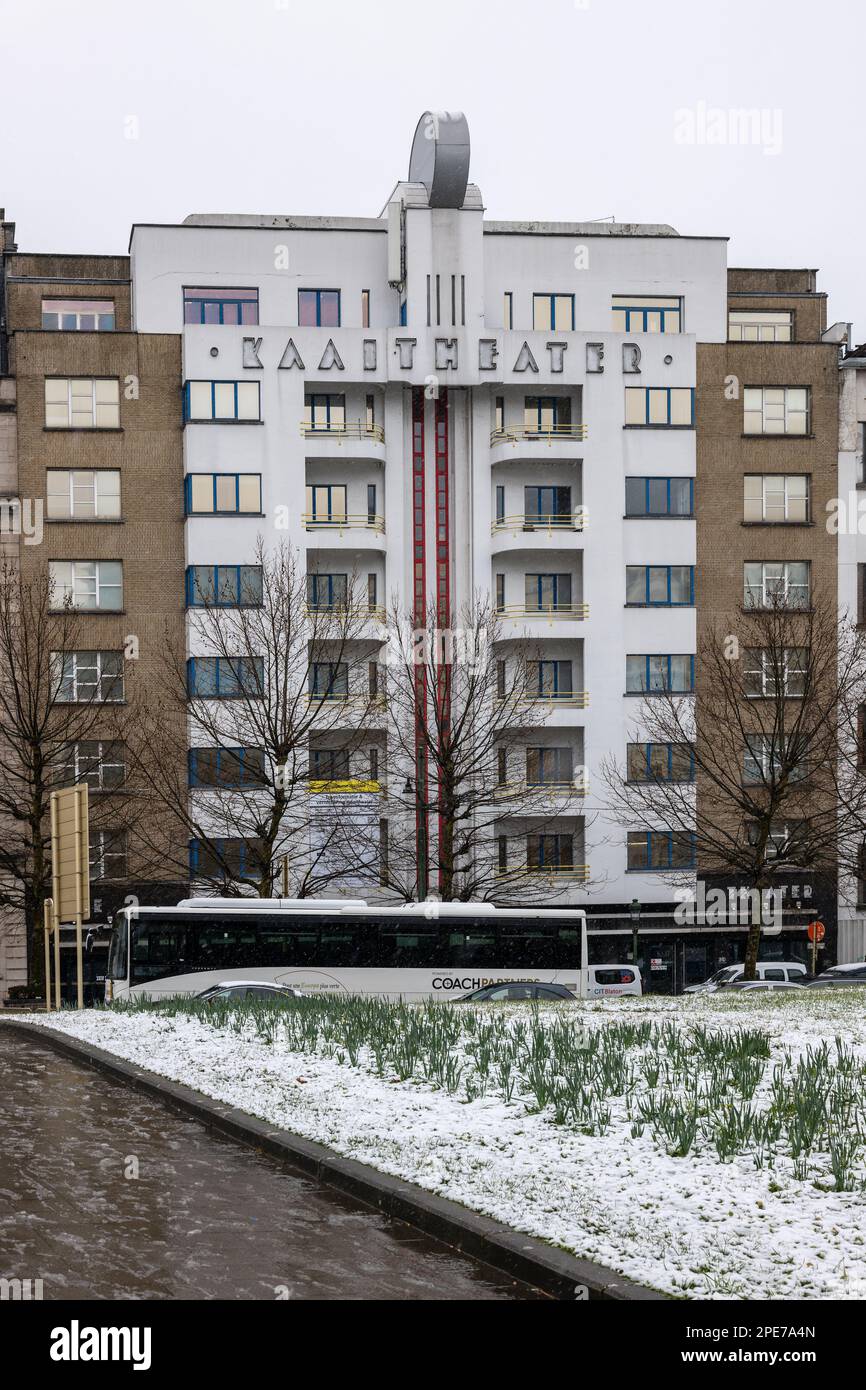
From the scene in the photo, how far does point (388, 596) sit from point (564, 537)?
20.2 ft

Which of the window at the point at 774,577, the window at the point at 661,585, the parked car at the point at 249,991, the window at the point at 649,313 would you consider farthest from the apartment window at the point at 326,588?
the parked car at the point at 249,991

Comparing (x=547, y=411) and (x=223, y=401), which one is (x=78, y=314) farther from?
(x=547, y=411)

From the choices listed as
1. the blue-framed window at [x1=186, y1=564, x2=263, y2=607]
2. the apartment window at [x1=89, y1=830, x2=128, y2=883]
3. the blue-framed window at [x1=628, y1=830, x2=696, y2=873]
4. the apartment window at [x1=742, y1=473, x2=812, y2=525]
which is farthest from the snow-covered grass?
the apartment window at [x1=742, y1=473, x2=812, y2=525]

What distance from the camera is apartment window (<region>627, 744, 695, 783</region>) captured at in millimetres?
49281

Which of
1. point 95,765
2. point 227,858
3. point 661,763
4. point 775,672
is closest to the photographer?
Answer: point 775,672

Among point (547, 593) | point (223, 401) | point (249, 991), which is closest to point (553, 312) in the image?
point (547, 593)

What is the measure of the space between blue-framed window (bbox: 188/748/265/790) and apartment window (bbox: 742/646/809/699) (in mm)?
13656

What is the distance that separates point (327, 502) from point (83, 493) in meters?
7.92

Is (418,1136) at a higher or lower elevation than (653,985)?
higher

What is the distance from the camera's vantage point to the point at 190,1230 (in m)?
9.31

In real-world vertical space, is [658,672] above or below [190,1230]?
above
